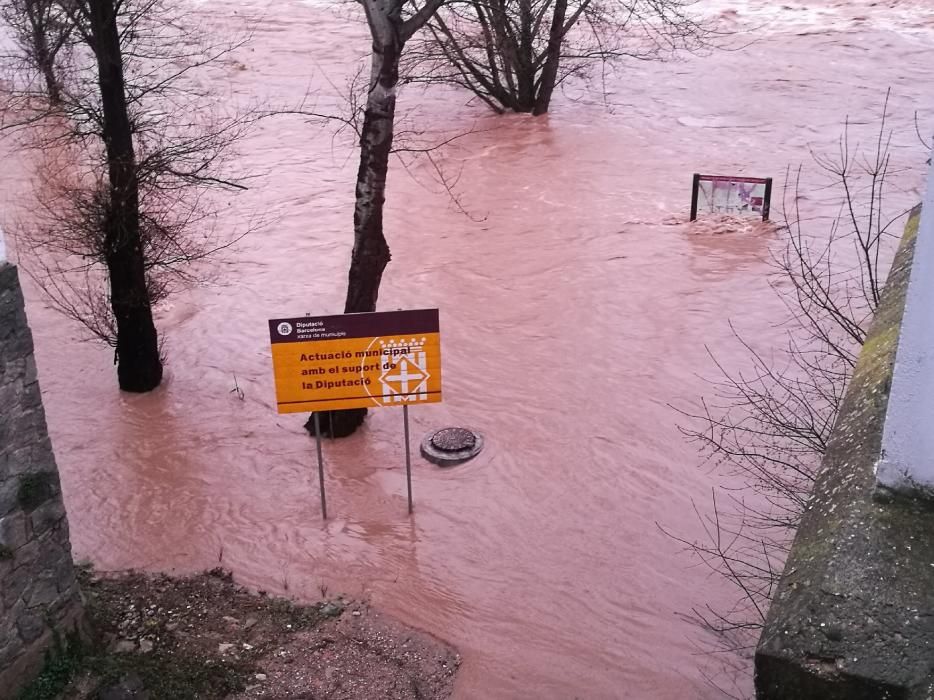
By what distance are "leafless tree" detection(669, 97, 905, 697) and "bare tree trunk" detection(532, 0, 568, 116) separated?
8.19 m

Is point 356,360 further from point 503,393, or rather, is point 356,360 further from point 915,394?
point 915,394

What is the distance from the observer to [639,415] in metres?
11.3

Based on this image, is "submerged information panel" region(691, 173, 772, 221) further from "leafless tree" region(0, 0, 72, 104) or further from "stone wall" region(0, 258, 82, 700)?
"stone wall" region(0, 258, 82, 700)

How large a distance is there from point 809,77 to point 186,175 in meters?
19.0

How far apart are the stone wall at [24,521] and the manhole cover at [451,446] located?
469 cm

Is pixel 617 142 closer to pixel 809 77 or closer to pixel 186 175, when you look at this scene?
pixel 809 77

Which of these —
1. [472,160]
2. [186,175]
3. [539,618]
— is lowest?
[539,618]

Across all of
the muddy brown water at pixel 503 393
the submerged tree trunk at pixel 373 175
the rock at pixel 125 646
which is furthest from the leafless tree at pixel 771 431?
the rock at pixel 125 646

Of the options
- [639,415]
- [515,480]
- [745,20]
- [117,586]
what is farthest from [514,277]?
[745,20]

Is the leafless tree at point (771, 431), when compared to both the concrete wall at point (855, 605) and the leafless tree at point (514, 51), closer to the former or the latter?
the concrete wall at point (855, 605)

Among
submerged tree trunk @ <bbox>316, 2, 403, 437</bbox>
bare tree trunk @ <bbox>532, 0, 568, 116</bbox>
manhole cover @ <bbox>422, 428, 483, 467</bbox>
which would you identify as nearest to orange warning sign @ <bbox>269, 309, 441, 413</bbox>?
manhole cover @ <bbox>422, 428, 483, 467</bbox>

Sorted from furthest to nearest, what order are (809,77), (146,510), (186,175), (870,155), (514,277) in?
(809,77)
(870,155)
(514,277)
(186,175)
(146,510)

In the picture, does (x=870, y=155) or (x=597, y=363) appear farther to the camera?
(x=870, y=155)

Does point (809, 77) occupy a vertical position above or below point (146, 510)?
above
